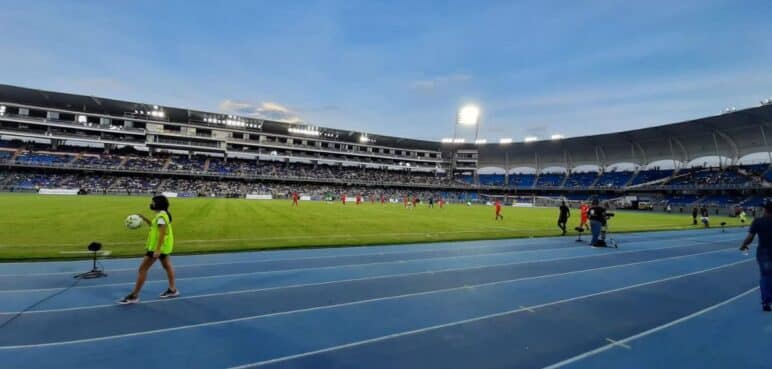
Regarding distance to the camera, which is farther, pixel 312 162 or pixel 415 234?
pixel 312 162

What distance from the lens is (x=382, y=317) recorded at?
201 inches

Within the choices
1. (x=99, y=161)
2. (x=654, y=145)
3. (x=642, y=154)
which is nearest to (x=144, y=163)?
(x=99, y=161)

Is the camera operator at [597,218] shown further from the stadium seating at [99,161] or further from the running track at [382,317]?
the stadium seating at [99,161]

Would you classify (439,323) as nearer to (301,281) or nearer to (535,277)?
(301,281)

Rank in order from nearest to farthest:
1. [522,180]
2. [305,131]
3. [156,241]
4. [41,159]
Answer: [156,241] < [41,159] < [305,131] < [522,180]

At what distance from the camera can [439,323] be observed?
4.89m

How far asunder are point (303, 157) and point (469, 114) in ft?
122

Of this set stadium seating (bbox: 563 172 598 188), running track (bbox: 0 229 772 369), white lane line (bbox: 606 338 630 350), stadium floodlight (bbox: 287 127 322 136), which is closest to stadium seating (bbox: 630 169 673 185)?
stadium seating (bbox: 563 172 598 188)

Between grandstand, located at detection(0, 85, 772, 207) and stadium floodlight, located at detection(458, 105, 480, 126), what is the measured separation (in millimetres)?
15810

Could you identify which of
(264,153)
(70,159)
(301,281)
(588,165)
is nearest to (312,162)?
(264,153)

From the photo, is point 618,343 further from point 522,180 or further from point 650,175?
point 522,180

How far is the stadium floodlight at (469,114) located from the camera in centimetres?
6849

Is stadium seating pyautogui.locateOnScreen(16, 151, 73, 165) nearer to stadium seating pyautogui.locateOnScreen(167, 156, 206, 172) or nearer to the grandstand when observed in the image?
the grandstand

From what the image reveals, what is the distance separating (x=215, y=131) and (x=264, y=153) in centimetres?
1015
